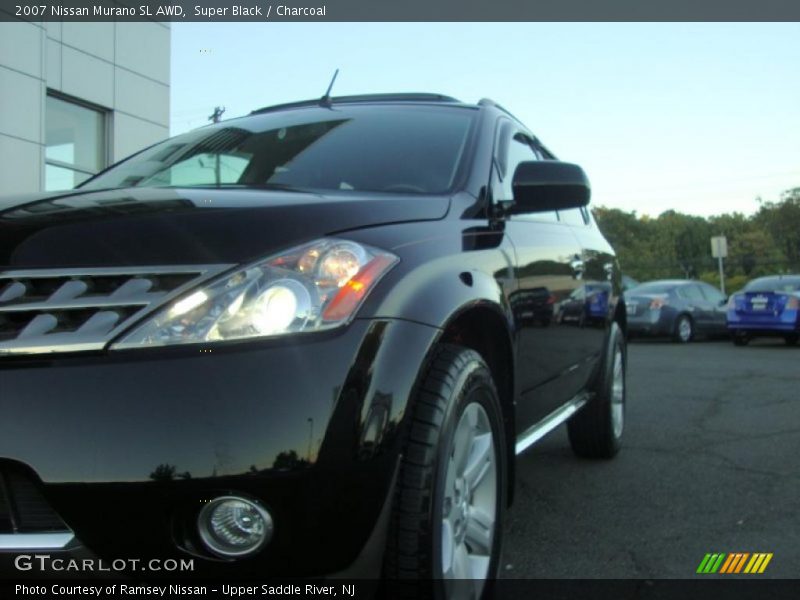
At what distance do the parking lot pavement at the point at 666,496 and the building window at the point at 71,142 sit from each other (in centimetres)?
877

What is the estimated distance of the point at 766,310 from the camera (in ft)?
48.5

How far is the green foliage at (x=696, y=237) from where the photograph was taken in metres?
53.9

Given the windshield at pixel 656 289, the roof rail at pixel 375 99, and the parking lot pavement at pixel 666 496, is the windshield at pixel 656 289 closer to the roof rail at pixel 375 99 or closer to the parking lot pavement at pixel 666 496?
the parking lot pavement at pixel 666 496

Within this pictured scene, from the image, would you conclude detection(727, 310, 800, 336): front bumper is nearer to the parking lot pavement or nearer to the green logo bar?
the parking lot pavement

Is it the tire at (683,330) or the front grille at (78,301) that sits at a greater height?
the front grille at (78,301)

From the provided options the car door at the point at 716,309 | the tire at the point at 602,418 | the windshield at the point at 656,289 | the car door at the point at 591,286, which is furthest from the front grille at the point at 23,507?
the car door at the point at 716,309

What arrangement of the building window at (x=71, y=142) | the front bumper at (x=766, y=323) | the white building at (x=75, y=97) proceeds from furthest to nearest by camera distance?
the front bumper at (x=766, y=323) < the building window at (x=71, y=142) < the white building at (x=75, y=97)

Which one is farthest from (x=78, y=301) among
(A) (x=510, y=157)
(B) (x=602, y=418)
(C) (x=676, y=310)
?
(C) (x=676, y=310)

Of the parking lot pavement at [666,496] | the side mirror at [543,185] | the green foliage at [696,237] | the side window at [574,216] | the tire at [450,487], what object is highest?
the side mirror at [543,185]

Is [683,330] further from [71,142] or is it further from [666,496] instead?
[666,496]

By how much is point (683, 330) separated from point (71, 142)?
37.6 ft

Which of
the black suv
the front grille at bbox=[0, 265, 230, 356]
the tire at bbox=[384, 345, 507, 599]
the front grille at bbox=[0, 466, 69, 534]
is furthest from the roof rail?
the front grille at bbox=[0, 466, 69, 534]

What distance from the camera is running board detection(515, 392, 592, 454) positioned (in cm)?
305

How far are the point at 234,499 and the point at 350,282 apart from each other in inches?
21.1
